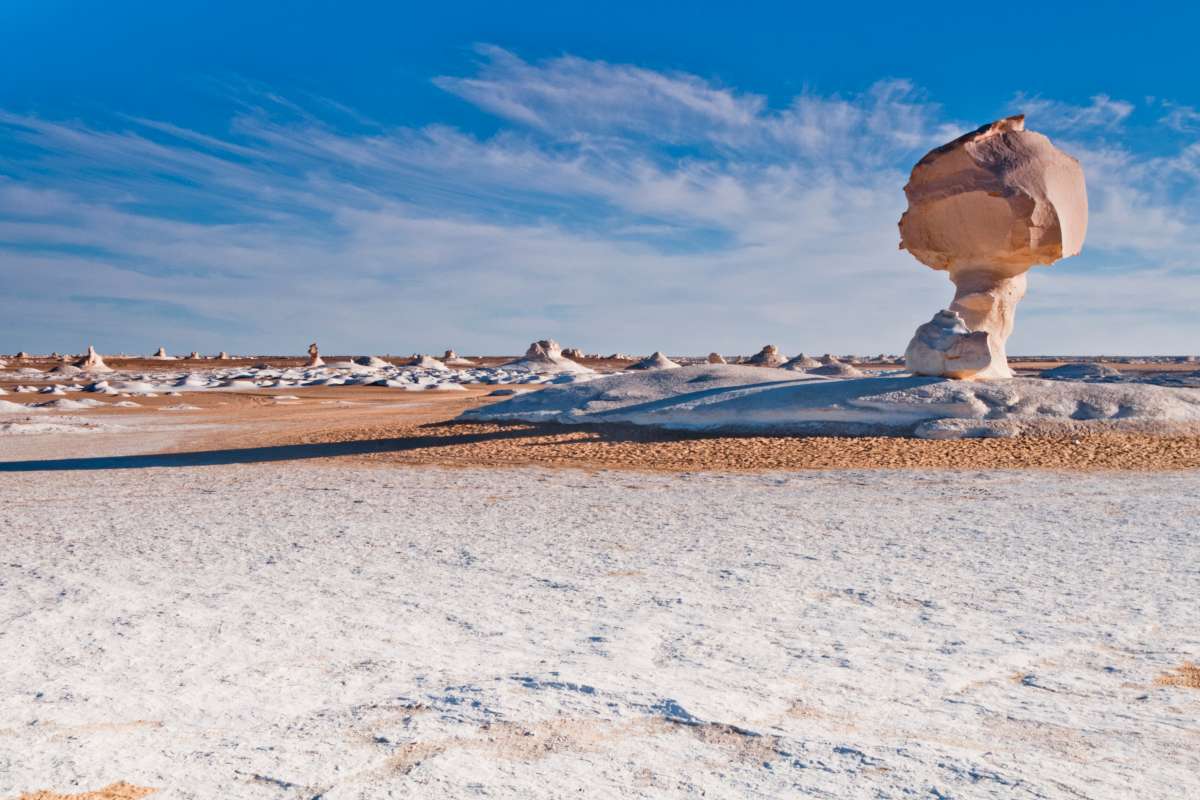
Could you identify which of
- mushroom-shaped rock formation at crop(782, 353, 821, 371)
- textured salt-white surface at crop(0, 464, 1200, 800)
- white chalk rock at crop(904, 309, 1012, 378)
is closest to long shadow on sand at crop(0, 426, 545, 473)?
textured salt-white surface at crop(0, 464, 1200, 800)

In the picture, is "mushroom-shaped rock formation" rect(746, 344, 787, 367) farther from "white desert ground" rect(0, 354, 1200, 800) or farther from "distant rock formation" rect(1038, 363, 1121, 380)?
"white desert ground" rect(0, 354, 1200, 800)

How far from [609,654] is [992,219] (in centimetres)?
1300

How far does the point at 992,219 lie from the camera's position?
14.6 metres

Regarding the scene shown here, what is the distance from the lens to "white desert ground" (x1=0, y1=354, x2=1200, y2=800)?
2.94m

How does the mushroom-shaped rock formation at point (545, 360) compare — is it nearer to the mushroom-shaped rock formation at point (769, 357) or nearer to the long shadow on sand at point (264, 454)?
the mushroom-shaped rock formation at point (769, 357)

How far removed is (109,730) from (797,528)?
16.3 ft

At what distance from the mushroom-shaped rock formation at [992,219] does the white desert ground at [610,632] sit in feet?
15.2

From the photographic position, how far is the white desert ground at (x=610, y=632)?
2938mm

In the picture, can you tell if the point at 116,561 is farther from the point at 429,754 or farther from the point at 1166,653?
the point at 1166,653

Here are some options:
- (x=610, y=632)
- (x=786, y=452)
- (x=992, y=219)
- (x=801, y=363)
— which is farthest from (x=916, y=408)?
(x=801, y=363)

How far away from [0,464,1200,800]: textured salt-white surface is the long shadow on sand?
17.6ft

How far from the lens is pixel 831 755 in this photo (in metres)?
2.97

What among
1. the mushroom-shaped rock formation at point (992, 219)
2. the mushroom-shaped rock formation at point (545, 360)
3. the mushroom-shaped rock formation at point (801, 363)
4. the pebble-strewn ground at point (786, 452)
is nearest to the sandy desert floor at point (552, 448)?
the pebble-strewn ground at point (786, 452)

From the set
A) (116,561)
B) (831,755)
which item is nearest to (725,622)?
(831,755)
